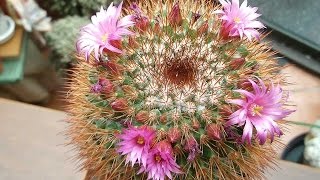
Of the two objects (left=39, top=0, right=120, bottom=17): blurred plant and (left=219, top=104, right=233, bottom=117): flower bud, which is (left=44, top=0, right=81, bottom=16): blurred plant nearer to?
(left=39, top=0, right=120, bottom=17): blurred plant

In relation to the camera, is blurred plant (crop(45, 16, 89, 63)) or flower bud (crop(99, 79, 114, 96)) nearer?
flower bud (crop(99, 79, 114, 96))

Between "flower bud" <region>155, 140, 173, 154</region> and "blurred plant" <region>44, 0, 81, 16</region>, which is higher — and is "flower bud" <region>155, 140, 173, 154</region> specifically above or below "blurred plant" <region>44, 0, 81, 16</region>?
above

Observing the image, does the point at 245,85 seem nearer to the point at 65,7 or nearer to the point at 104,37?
the point at 104,37

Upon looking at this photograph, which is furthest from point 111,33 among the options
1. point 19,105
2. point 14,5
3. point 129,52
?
point 14,5

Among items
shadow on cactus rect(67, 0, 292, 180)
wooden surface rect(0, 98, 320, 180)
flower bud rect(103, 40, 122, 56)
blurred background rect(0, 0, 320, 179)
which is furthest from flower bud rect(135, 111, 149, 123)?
blurred background rect(0, 0, 320, 179)

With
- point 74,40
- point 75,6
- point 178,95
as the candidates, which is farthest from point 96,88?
point 75,6

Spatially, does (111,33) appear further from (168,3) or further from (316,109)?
(316,109)

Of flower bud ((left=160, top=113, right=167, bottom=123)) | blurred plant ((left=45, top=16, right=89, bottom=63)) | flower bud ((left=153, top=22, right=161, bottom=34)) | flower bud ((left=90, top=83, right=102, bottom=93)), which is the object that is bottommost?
blurred plant ((left=45, top=16, right=89, bottom=63))
